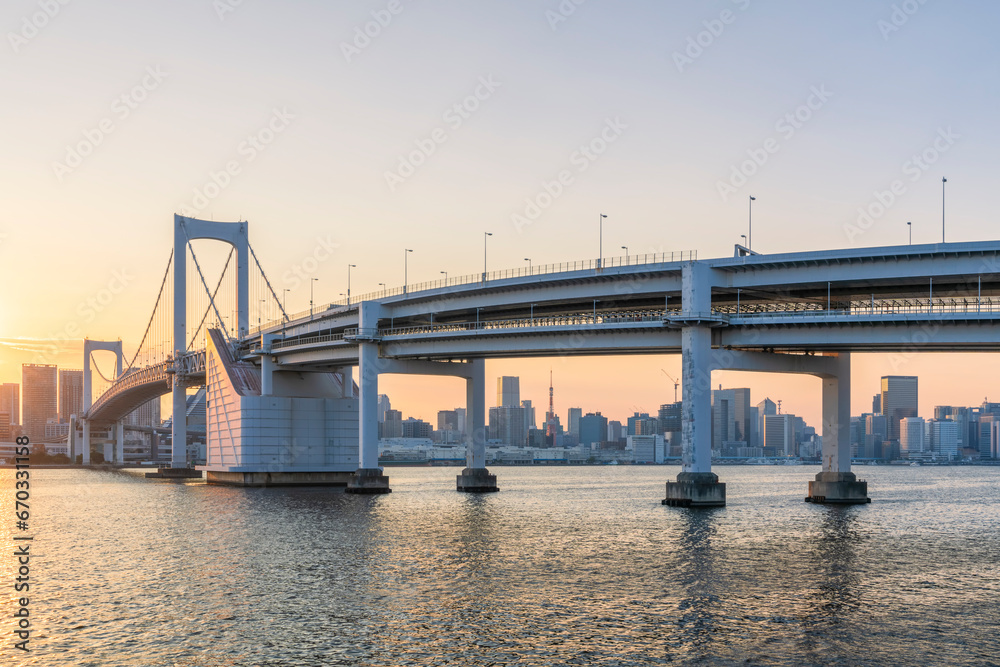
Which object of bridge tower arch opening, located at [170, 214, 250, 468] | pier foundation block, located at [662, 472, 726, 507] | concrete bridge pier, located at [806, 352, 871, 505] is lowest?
pier foundation block, located at [662, 472, 726, 507]

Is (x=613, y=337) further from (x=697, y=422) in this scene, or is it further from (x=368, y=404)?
(x=368, y=404)

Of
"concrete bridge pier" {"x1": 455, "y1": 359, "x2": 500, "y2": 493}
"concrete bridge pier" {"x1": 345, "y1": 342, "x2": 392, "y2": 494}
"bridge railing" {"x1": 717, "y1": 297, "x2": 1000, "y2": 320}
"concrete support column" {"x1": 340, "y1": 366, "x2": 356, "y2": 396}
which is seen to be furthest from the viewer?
"concrete support column" {"x1": 340, "y1": 366, "x2": 356, "y2": 396}

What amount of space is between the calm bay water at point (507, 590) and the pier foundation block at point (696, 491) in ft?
5.48

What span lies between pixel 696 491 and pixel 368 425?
31.2m

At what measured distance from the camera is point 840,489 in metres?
77.5

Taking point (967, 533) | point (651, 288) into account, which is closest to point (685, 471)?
point (651, 288)

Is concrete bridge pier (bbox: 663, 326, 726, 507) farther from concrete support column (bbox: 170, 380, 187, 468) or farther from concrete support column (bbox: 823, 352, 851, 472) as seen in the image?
concrete support column (bbox: 170, 380, 187, 468)

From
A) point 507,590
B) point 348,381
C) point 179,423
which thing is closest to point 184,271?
point 179,423

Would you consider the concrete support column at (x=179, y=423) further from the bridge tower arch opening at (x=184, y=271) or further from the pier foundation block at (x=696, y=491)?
the pier foundation block at (x=696, y=491)

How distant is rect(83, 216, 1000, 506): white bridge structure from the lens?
58.9m

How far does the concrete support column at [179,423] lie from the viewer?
443ft

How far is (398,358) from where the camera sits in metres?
86.2

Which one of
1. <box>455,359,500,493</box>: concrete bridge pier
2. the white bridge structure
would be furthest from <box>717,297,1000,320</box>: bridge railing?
<box>455,359,500,493</box>: concrete bridge pier

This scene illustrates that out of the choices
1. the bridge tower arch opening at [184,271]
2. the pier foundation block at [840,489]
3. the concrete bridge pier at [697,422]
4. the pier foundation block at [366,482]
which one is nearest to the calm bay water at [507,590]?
the concrete bridge pier at [697,422]
